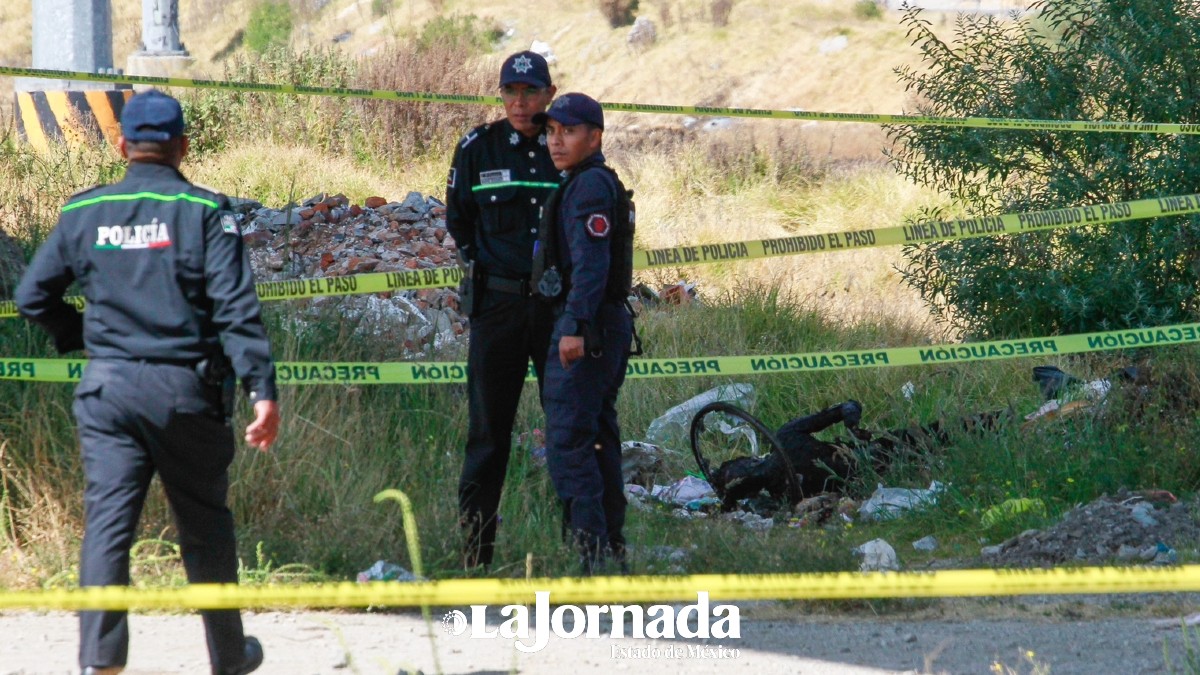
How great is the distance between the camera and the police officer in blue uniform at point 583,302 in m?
4.82

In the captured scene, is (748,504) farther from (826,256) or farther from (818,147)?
(818,147)

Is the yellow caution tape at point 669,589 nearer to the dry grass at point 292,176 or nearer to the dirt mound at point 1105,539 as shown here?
the dirt mound at point 1105,539

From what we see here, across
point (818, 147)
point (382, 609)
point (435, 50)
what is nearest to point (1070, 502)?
point (382, 609)

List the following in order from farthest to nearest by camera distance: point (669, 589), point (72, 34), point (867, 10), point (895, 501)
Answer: point (867, 10) → point (72, 34) → point (895, 501) → point (669, 589)

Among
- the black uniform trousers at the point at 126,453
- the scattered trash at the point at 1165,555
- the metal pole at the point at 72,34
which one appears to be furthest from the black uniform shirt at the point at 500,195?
the metal pole at the point at 72,34

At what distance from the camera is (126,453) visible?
145 inches

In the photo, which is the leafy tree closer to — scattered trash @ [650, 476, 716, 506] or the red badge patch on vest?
scattered trash @ [650, 476, 716, 506]

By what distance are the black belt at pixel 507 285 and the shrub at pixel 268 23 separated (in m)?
33.5

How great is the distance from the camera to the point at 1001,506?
633 cm

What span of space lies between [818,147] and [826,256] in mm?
9593

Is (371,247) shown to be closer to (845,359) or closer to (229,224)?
(845,359)

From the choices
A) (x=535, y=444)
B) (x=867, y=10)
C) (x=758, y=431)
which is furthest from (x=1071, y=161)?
(x=867, y=10)

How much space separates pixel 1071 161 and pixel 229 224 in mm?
6549

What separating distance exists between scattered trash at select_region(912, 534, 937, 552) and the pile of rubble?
3201mm
